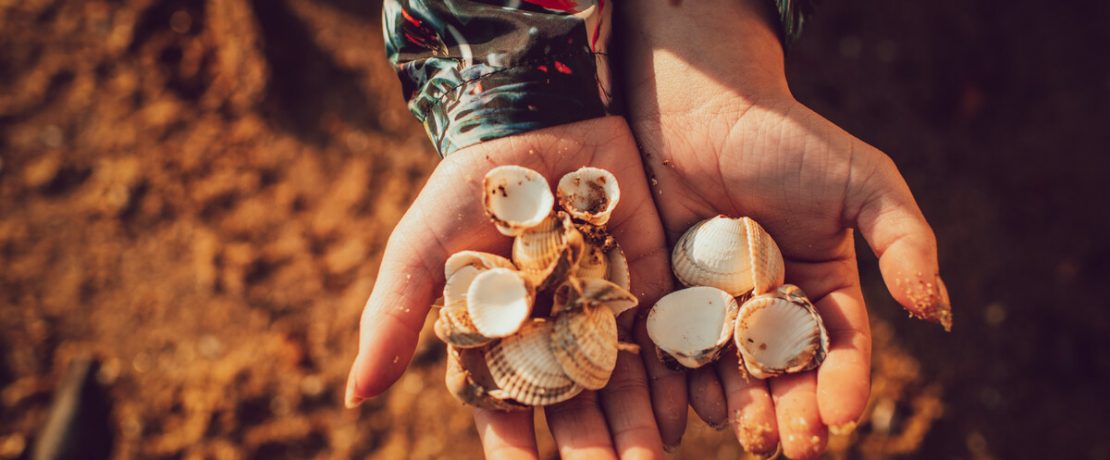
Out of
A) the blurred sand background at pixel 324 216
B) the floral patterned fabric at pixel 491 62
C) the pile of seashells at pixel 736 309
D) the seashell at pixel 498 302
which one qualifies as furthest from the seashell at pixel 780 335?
the blurred sand background at pixel 324 216

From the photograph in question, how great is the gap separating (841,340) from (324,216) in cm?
292

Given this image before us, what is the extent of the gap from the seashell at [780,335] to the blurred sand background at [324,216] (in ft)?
4.15

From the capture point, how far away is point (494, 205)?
94.7 inches

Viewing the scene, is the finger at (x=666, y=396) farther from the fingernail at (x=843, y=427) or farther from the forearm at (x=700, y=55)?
the forearm at (x=700, y=55)

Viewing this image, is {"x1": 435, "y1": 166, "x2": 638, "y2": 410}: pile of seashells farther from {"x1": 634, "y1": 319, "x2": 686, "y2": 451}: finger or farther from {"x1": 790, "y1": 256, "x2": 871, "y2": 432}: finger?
{"x1": 790, "y1": 256, "x2": 871, "y2": 432}: finger

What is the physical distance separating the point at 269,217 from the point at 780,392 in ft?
9.96

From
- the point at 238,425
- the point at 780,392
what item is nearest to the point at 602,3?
the point at 780,392

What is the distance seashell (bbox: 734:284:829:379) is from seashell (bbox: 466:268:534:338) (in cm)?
76

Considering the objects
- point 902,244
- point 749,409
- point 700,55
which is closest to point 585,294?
point 749,409

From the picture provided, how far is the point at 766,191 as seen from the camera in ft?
8.47

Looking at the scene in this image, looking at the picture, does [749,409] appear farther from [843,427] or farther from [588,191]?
[588,191]

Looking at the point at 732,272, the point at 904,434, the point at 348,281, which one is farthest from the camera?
the point at 348,281

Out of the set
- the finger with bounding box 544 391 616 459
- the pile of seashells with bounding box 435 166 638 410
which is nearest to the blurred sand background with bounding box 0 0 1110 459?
the finger with bounding box 544 391 616 459

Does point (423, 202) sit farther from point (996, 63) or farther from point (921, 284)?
point (996, 63)
